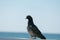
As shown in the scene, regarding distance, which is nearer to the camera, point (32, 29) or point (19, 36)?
point (32, 29)

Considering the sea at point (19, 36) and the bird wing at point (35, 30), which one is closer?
the sea at point (19, 36)

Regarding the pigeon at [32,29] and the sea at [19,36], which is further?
the pigeon at [32,29]

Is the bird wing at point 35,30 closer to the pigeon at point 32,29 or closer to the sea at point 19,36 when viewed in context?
the pigeon at point 32,29

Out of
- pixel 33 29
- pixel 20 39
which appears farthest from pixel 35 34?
pixel 20 39

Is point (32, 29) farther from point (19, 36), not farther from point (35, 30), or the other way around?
point (19, 36)

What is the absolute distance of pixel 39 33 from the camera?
450cm

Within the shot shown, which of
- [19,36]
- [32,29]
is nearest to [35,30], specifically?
[32,29]

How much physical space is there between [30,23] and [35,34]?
257 millimetres

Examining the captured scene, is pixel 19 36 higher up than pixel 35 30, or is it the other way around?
pixel 19 36

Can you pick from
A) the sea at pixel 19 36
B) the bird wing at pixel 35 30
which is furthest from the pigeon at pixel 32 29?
the sea at pixel 19 36

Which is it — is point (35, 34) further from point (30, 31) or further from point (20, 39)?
point (20, 39)

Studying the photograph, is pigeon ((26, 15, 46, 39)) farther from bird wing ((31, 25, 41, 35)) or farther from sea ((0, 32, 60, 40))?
sea ((0, 32, 60, 40))

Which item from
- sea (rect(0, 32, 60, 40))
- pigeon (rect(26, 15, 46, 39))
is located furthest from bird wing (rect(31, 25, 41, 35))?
sea (rect(0, 32, 60, 40))

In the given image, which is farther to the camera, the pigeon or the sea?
the pigeon
